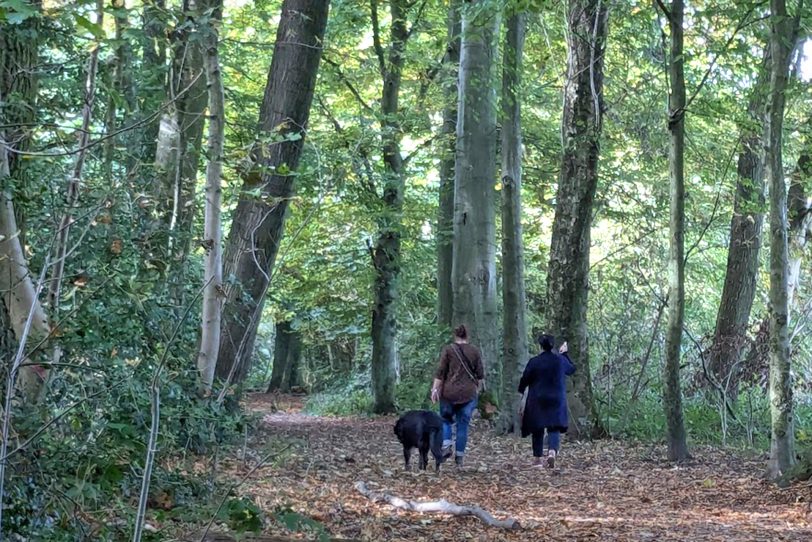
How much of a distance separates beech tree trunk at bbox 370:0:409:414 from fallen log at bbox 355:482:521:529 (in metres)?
10.9

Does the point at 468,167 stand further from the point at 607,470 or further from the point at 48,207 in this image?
the point at 48,207

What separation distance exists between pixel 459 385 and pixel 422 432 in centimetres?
114

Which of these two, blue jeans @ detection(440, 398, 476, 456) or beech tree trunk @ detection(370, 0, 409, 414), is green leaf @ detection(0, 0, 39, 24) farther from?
beech tree trunk @ detection(370, 0, 409, 414)

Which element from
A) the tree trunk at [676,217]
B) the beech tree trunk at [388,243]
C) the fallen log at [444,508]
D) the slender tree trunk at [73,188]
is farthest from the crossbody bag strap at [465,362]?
the beech tree trunk at [388,243]

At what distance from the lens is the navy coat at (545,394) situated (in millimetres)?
11828

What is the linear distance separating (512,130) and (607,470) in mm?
6408

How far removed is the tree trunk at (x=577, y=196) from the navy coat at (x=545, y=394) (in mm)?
2341

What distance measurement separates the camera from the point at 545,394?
11.9 meters

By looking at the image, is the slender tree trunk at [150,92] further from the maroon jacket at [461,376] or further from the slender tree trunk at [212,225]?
the maroon jacket at [461,376]

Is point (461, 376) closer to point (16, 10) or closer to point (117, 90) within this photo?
point (117, 90)

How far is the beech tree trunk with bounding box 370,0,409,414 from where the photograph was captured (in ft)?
63.0

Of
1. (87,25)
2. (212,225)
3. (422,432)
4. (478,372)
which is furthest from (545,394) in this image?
(87,25)

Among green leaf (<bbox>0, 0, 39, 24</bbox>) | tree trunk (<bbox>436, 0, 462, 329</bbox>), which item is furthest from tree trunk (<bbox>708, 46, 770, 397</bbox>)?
green leaf (<bbox>0, 0, 39, 24</bbox>)

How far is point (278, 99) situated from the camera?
1105 centimetres
